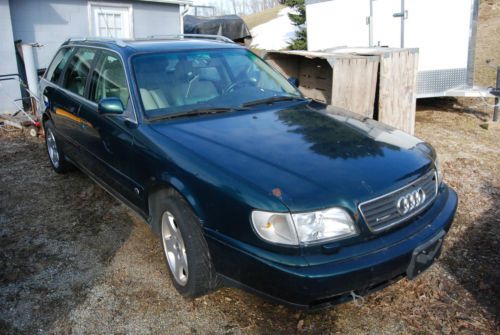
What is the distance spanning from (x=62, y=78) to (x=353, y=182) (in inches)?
152

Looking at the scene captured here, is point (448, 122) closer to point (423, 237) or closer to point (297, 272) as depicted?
point (423, 237)

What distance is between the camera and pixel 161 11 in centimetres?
1305

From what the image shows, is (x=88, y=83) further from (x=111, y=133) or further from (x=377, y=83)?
(x=377, y=83)

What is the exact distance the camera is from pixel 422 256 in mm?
2680

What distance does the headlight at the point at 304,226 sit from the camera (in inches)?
95.5

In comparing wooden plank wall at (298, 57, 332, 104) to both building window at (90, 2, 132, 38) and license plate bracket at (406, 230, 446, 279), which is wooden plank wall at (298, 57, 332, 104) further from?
building window at (90, 2, 132, 38)

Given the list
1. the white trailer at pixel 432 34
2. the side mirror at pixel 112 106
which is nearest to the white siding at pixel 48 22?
the white trailer at pixel 432 34

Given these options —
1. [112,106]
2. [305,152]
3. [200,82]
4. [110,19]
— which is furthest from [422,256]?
[110,19]

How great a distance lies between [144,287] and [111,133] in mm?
1290

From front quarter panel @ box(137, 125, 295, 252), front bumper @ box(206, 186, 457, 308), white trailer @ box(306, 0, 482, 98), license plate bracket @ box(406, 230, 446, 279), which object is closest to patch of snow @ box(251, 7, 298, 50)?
white trailer @ box(306, 0, 482, 98)

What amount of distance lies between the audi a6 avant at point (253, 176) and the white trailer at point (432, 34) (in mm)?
4536

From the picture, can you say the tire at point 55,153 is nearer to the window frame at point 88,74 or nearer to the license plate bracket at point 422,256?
the window frame at point 88,74

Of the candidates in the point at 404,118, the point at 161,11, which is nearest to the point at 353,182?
the point at 404,118

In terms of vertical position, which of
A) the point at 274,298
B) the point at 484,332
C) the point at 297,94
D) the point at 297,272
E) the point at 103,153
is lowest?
the point at 484,332
